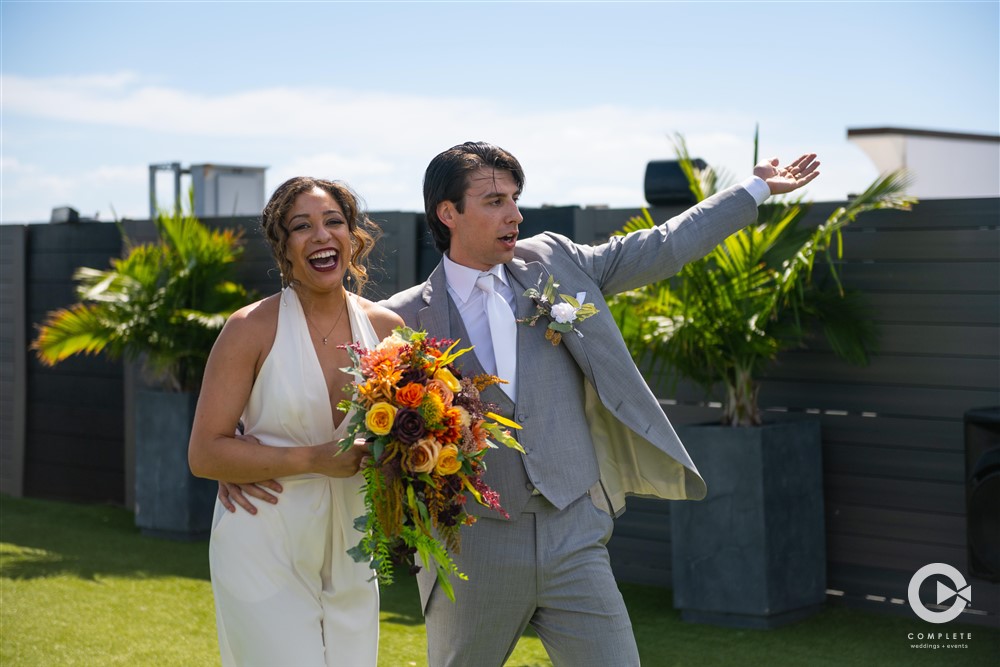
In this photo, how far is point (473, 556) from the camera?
3330mm

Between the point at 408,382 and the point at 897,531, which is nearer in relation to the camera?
the point at 408,382

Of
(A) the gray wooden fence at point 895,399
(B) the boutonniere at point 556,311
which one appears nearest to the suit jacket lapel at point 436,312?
(B) the boutonniere at point 556,311

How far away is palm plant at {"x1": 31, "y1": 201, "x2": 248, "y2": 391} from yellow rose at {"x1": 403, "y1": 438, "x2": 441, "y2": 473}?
5826 mm

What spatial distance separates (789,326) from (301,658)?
3791 millimetres

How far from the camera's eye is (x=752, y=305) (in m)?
6.02

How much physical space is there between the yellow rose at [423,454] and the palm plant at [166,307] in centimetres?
583

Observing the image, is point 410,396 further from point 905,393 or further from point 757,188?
point 905,393

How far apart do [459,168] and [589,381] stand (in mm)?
744

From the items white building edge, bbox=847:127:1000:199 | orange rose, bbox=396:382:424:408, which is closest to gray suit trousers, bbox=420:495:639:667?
orange rose, bbox=396:382:424:408

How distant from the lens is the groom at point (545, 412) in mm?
3307

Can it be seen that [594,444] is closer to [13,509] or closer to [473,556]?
[473,556]

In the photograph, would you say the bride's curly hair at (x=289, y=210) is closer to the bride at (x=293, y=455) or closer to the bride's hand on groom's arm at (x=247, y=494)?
the bride at (x=293, y=455)

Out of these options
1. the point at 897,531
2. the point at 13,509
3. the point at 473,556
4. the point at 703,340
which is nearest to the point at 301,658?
the point at 473,556

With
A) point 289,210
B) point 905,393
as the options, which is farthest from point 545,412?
point 905,393
